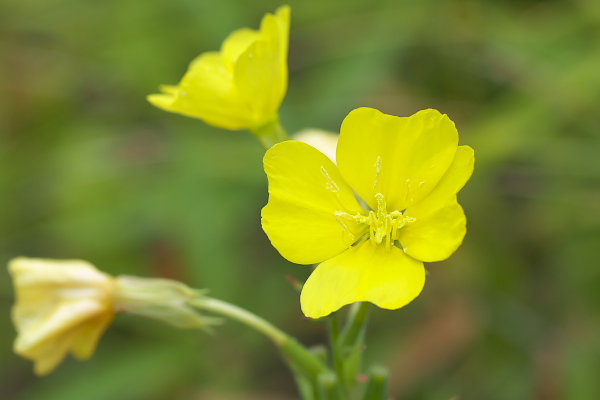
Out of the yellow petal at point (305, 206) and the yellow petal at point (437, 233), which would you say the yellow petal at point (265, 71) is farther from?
the yellow petal at point (437, 233)

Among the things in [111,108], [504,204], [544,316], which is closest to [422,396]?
[544,316]

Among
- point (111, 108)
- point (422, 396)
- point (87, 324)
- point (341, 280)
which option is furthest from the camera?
point (111, 108)

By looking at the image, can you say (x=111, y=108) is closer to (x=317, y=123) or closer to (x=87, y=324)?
(x=317, y=123)

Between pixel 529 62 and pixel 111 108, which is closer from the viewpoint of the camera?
pixel 529 62

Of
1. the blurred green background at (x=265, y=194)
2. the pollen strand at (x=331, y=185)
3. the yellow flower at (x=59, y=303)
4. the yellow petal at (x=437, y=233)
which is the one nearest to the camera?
the yellow petal at (x=437, y=233)

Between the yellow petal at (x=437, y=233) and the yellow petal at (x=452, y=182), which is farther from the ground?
the yellow petal at (x=452, y=182)

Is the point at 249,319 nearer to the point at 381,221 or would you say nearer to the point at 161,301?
the point at 161,301

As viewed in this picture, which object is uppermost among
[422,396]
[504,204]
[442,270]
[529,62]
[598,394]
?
[529,62]

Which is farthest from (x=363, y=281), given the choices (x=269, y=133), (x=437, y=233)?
(x=269, y=133)

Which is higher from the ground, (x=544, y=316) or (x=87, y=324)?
(x=87, y=324)

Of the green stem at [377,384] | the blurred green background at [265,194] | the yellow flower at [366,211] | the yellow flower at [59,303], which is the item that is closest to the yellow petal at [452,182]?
the yellow flower at [366,211]
